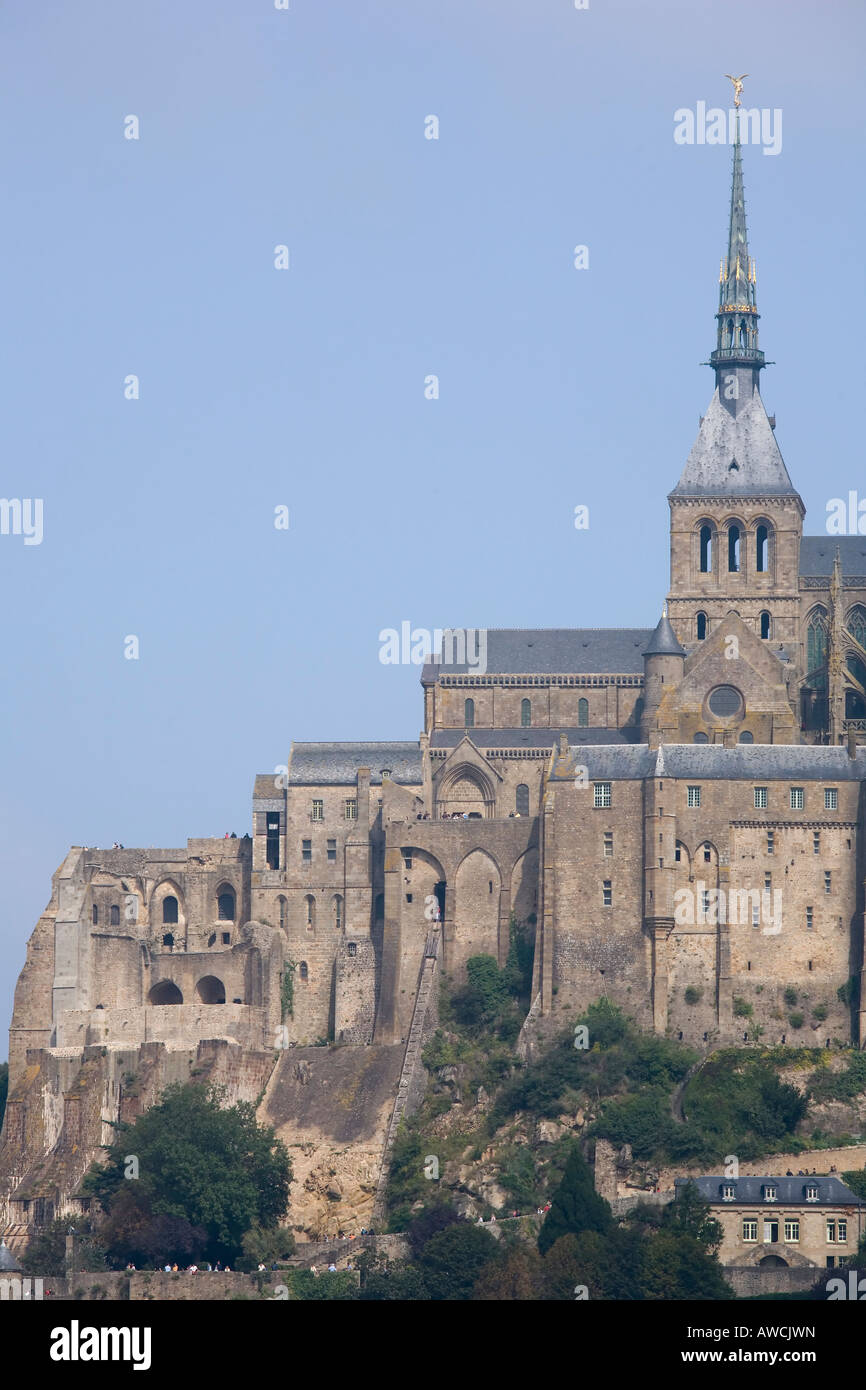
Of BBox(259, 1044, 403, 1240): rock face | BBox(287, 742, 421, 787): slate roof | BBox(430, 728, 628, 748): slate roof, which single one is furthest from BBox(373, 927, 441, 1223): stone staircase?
BBox(430, 728, 628, 748): slate roof

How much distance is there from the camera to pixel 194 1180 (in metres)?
113

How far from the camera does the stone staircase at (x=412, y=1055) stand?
11606cm

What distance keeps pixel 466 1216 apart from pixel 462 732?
26012mm

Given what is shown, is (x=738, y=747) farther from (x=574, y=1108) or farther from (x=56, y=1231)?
(x=56, y=1231)

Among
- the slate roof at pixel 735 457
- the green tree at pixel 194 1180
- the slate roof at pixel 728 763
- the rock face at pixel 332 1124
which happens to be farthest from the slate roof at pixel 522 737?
the green tree at pixel 194 1180

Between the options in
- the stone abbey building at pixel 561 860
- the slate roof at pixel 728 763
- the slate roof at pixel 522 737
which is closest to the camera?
the stone abbey building at pixel 561 860

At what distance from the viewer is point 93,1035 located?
125 meters

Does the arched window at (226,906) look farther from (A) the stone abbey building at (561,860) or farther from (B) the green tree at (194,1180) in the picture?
(B) the green tree at (194,1180)

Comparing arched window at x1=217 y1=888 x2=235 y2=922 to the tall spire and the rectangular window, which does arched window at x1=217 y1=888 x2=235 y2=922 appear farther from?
the tall spire

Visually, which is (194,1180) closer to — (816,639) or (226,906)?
(226,906)

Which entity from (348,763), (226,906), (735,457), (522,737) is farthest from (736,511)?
(226,906)

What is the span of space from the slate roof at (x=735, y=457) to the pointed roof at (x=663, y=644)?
7.15 m

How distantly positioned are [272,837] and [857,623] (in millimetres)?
25002
